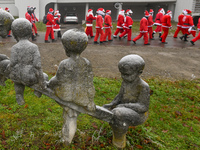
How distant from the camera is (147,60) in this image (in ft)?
25.7

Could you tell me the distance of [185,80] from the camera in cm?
596

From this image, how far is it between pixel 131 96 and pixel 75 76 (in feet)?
3.00

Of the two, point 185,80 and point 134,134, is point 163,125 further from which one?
point 185,80

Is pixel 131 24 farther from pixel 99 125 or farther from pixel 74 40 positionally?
pixel 74 40

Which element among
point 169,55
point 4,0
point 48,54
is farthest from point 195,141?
point 4,0

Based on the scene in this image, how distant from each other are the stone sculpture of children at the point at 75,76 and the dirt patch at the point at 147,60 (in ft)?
12.2

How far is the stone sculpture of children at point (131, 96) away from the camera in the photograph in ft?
8.45

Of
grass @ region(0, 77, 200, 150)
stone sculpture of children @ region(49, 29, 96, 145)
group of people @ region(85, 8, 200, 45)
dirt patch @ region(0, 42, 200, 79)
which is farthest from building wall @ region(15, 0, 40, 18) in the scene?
stone sculpture of children @ region(49, 29, 96, 145)

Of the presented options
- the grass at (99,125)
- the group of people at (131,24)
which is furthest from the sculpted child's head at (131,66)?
the group of people at (131,24)

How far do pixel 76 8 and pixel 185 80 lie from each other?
75.3 feet

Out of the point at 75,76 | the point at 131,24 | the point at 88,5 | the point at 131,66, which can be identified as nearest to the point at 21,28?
the point at 75,76

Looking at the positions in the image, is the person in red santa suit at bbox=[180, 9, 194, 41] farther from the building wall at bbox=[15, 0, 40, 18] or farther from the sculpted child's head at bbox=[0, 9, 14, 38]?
the building wall at bbox=[15, 0, 40, 18]

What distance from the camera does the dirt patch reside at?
256 inches

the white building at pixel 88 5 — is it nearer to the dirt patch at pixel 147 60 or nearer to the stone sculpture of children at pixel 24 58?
the dirt patch at pixel 147 60
